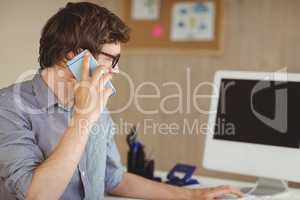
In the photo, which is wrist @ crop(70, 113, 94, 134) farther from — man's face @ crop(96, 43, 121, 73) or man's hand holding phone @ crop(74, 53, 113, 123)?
man's face @ crop(96, 43, 121, 73)

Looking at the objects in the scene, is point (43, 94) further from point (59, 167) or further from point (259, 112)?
point (259, 112)

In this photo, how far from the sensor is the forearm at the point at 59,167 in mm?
1252

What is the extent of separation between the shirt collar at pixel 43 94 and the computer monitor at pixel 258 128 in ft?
2.33

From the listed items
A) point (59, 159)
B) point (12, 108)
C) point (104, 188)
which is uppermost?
point (12, 108)

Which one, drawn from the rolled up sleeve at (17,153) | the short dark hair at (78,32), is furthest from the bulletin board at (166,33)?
the rolled up sleeve at (17,153)

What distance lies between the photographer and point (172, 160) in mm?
3115

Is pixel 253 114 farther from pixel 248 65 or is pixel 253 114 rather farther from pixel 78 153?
pixel 248 65

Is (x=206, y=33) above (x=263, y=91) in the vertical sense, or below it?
above

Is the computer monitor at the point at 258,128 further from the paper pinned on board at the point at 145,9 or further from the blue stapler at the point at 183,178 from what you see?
the paper pinned on board at the point at 145,9

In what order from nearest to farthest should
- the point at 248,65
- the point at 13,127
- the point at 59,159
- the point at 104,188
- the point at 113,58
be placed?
1. the point at 59,159
2. the point at 13,127
3. the point at 113,58
4. the point at 104,188
5. the point at 248,65

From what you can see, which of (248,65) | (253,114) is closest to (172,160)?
(248,65)

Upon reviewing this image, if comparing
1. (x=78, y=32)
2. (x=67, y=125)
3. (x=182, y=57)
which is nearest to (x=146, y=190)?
(x=67, y=125)

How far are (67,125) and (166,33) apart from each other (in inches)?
64.4

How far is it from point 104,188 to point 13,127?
52 centimetres
